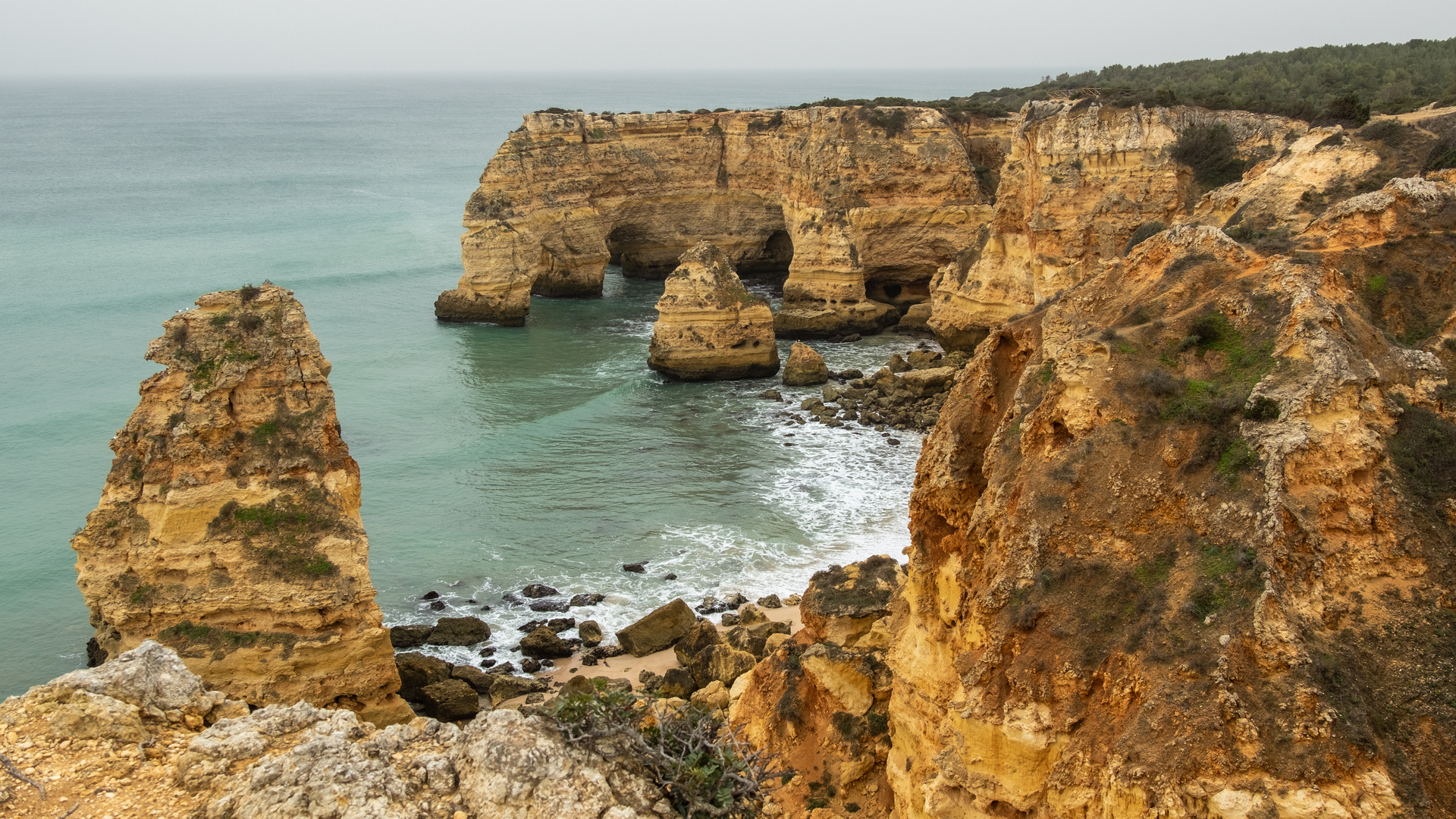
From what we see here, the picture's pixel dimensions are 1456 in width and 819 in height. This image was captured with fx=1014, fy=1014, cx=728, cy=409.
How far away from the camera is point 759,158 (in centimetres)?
4853

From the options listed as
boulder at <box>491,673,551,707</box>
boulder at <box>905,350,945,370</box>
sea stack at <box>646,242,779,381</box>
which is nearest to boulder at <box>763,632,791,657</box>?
boulder at <box>491,673,551,707</box>

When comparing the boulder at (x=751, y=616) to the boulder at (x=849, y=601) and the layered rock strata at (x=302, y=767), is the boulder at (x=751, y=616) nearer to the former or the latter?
the boulder at (x=849, y=601)

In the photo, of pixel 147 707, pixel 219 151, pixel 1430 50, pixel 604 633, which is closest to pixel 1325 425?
pixel 147 707

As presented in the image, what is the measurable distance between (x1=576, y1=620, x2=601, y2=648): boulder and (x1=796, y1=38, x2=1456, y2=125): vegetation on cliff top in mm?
19734

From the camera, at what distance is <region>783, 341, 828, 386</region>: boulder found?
3503 centimetres

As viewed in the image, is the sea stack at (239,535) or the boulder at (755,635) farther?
the boulder at (755,635)

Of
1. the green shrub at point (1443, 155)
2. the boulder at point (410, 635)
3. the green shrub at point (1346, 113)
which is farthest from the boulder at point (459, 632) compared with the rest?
the green shrub at point (1346, 113)

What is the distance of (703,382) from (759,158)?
1682 cm

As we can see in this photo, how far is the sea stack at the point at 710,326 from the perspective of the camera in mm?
34750

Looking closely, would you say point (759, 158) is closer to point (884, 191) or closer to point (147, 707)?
point (884, 191)

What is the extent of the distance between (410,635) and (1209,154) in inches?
963

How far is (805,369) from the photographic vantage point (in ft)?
115

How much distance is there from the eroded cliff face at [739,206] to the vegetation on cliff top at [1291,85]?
3925 mm

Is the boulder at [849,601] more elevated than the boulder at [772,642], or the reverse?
the boulder at [849,601]
